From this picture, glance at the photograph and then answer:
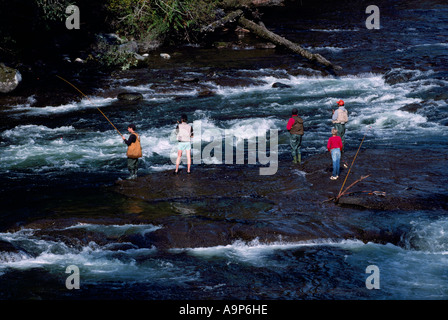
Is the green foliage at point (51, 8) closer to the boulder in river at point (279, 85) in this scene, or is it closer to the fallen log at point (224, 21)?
the fallen log at point (224, 21)

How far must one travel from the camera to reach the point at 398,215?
1070cm

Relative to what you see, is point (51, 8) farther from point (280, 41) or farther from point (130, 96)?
point (280, 41)

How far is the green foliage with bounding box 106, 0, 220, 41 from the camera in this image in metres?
26.4

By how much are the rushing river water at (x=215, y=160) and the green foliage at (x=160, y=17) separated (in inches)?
66.3

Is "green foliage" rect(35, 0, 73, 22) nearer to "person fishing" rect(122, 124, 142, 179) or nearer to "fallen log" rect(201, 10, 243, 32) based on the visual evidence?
"fallen log" rect(201, 10, 243, 32)

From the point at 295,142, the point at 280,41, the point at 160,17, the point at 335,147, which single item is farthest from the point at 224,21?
the point at 335,147

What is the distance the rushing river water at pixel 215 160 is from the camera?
28.8ft

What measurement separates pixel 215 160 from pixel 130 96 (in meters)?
7.49

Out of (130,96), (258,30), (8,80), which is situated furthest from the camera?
(258,30)

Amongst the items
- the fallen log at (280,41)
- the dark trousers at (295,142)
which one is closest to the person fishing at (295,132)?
the dark trousers at (295,142)

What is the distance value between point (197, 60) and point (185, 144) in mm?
13701

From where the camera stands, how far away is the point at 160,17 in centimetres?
2670

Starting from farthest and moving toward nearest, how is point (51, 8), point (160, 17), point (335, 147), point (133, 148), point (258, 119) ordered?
Answer: 1. point (160, 17)
2. point (51, 8)
3. point (258, 119)
4. point (133, 148)
5. point (335, 147)

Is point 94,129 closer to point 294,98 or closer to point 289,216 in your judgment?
point 294,98
